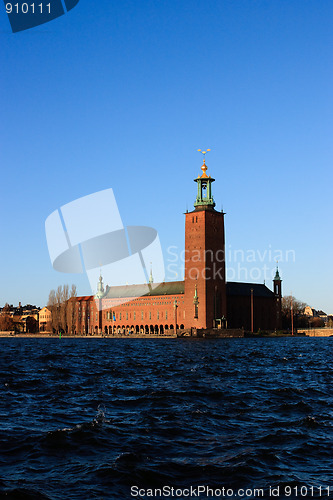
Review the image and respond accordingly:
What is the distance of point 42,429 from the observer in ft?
42.9

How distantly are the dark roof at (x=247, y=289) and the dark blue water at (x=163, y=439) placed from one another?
308 ft

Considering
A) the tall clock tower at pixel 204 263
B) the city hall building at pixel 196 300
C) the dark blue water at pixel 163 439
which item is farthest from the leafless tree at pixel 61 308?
the dark blue water at pixel 163 439

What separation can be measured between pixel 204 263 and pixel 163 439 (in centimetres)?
8842

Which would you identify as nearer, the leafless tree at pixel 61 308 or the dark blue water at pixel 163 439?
the dark blue water at pixel 163 439

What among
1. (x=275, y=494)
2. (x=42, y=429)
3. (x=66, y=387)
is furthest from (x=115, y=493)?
(x=66, y=387)

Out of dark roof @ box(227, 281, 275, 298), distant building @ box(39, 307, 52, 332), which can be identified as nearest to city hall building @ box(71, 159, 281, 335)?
dark roof @ box(227, 281, 275, 298)

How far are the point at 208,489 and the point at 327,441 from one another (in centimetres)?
432

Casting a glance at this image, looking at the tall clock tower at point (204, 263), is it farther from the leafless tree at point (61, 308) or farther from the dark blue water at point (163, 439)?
the dark blue water at point (163, 439)

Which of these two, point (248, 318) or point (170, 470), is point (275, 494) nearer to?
point (170, 470)

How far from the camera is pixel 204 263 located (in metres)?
100

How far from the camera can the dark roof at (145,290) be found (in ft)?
370

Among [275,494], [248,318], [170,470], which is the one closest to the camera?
[275,494]

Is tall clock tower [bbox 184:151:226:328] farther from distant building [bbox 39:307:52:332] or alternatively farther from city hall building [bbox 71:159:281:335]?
distant building [bbox 39:307:52:332]

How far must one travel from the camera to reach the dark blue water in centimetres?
905
